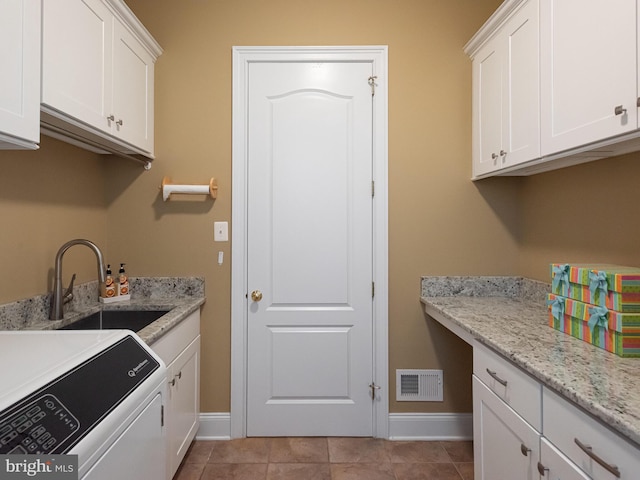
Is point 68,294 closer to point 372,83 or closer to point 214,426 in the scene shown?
point 214,426

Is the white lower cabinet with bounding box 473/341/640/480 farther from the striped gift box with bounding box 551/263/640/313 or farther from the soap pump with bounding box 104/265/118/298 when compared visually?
the soap pump with bounding box 104/265/118/298

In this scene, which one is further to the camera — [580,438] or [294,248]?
[294,248]

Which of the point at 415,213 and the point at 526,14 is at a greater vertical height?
the point at 526,14

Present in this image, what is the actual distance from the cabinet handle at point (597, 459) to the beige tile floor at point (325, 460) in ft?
3.86

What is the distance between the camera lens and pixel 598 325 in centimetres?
123

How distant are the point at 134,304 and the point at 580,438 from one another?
1992 millimetres

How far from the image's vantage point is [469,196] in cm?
225

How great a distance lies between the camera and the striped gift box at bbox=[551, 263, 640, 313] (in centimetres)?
114

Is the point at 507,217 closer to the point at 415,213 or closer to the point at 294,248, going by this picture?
the point at 415,213

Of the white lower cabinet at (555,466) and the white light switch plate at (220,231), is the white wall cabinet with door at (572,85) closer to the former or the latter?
the white lower cabinet at (555,466)

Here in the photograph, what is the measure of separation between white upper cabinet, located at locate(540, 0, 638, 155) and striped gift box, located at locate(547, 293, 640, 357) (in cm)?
59

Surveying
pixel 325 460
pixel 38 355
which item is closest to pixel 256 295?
pixel 325 460

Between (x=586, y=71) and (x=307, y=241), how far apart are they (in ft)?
4.99

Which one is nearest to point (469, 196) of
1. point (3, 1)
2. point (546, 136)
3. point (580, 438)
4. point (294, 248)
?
point (546, 136)
